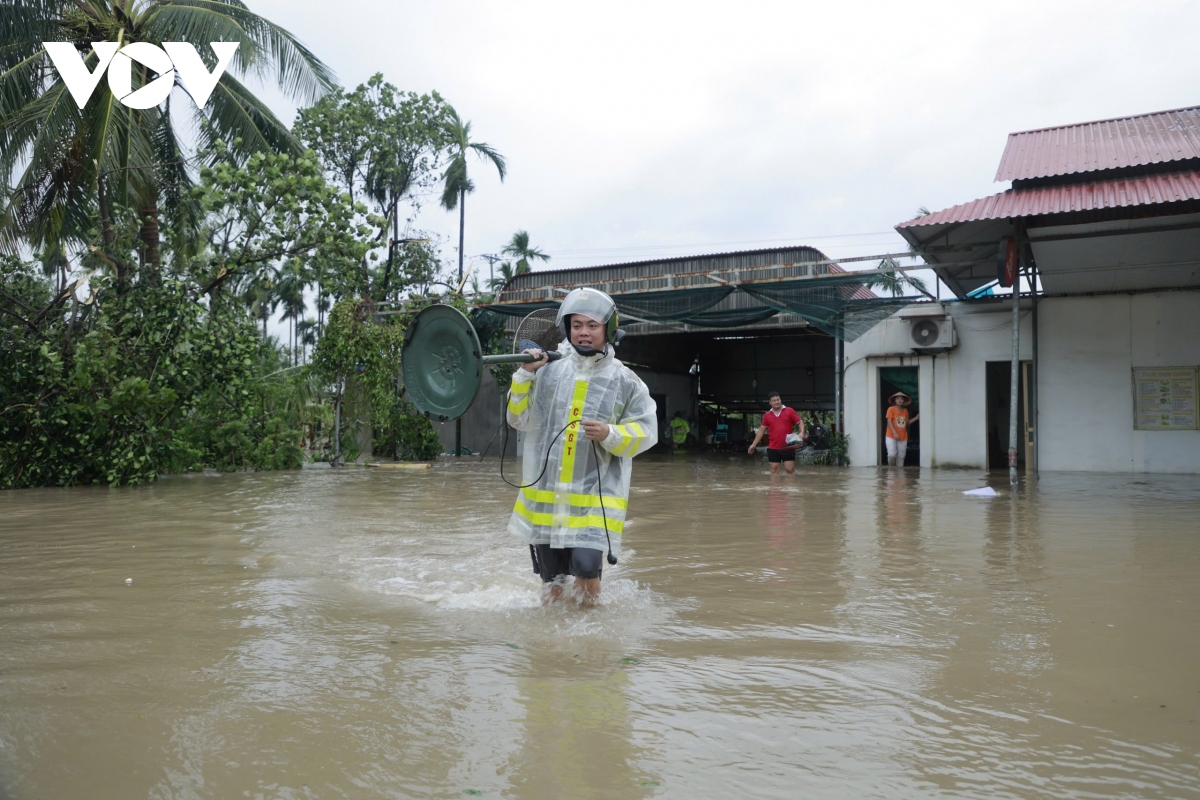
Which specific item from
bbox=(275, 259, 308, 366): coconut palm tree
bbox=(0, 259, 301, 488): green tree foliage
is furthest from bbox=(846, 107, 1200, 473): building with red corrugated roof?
bbox=(275, 259, 308, 366): coconut palm tree

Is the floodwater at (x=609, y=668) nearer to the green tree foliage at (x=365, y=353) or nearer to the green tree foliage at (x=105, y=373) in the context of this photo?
the green tree foliage at (x=105, y=373)

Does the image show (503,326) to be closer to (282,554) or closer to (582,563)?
(282,554)

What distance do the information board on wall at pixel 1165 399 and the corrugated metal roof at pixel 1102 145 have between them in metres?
4.05

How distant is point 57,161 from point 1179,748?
1575 cm

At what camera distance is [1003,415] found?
62.5 ft

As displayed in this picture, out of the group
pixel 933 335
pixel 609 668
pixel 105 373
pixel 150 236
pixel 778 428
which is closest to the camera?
pixel 609 668

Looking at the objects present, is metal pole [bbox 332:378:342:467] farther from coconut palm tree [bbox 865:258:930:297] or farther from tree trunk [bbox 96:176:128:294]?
coconut palm tree [bbox 865:258:930:297]

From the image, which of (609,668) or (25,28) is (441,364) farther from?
(25,28)

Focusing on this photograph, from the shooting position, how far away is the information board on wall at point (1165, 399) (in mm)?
15492

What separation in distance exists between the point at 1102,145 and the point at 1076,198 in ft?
9.79

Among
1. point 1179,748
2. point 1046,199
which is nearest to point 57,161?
point 1046,199

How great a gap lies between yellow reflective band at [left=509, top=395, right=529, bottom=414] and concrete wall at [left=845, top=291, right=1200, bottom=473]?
1451cm

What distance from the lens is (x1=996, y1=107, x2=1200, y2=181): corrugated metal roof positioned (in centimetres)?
1267

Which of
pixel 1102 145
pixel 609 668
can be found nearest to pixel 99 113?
pixel 609 668
